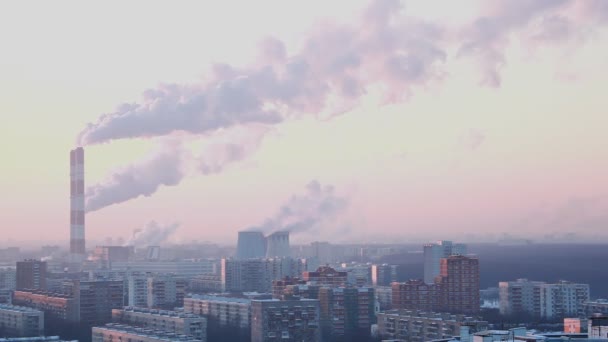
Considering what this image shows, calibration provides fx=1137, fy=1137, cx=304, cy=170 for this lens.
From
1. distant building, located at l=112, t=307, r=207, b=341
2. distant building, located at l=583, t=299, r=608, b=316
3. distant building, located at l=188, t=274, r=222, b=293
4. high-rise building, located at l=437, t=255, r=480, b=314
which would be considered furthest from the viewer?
distant building, located at l=188, t=274, r=222, b=293

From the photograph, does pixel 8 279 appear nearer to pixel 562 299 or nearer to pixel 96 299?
pixel 96 299

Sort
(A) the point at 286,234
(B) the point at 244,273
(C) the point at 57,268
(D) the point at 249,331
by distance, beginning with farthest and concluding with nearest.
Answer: (C) the point at 57,268, (A) the point at 286,234, (B) the point at 244,273, (D) the point at 249,331

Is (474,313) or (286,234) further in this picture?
(286,234)

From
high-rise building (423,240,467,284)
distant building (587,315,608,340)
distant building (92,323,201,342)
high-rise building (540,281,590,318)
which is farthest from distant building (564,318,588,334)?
high-rise building (423,240,467,284)

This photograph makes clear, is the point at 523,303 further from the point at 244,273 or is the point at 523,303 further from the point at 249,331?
the point at 244,273

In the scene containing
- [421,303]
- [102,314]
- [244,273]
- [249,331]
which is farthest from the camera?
[244,273]

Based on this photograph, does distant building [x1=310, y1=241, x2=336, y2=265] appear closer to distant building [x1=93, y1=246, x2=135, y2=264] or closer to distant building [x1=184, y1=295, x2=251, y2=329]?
distant building [x1=93, y1=246, x2=135, y2=264]

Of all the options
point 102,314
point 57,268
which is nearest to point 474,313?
point 102,314
